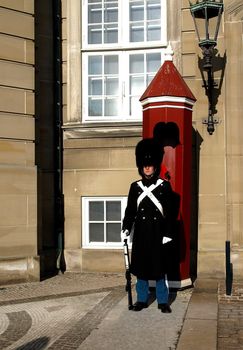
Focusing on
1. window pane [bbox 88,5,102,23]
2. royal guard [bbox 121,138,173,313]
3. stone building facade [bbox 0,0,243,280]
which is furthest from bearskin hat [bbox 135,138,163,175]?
window pane [bbox 88,5,102,23]

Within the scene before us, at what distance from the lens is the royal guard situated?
6137 mm

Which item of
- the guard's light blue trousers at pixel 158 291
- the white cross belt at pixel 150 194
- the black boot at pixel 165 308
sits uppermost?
the white cross belt at pixel 150 194

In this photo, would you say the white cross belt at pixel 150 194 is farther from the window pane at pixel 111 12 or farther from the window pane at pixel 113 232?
the window pane at pixel 111 12

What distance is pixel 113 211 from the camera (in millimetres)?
9195

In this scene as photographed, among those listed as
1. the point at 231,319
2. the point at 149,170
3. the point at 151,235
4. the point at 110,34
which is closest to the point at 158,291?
the point at 151,235

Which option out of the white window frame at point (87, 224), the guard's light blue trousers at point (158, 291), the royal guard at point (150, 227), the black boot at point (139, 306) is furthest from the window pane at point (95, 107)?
the black boot at point (139, 306)

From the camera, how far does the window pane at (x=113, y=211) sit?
9164 mm

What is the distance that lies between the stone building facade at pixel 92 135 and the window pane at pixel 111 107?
3 centimetres

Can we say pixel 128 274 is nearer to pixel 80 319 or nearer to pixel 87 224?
pixel 80 319

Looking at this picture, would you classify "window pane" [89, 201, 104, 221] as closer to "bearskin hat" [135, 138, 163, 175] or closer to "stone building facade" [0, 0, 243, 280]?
"stone building facade" [0, 0, 243, 280]

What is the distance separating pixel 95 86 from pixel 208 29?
2249 mm

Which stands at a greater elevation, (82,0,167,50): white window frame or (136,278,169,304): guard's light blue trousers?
(82,0,167,50): white window frame

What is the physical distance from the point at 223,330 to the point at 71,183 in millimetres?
4639

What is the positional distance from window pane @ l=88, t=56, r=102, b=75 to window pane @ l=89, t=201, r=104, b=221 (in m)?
2.34
